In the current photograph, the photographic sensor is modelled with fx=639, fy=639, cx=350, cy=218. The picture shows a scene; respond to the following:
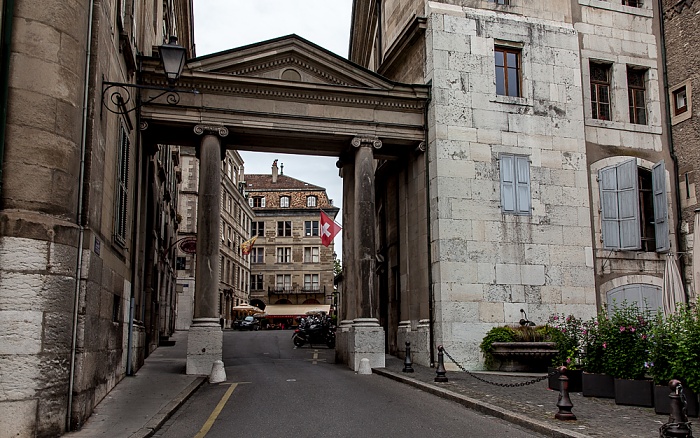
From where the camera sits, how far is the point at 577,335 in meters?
12.3

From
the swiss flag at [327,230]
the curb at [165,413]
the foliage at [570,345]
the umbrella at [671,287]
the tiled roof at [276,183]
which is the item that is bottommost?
the curb at [165,413]

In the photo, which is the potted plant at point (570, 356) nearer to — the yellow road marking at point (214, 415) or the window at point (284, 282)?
the yellow road marking at point (214, 415)

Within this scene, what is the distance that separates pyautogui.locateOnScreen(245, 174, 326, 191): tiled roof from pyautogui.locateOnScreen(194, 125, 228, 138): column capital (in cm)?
6334

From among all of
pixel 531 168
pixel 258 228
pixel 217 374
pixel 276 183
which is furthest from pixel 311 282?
pixel 217 374

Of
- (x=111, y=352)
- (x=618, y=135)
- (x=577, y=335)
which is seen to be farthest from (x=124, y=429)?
(x=618, y=135)

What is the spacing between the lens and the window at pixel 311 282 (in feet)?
249

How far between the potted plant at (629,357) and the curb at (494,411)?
7.06 ft

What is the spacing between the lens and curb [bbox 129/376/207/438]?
8.35 metres

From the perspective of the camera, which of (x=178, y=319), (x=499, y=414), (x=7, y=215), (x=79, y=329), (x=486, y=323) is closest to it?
(x=7, y=215)

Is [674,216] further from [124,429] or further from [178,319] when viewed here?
[178,319]

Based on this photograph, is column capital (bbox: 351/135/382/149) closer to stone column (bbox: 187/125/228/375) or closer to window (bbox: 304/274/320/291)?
stone column (bbox: 187/125/228/375)

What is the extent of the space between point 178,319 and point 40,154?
39120 millimetres

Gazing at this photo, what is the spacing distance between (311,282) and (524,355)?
61.1 metres

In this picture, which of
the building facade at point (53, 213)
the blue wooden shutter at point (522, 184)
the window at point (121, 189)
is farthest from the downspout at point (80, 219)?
the blue wooden shutter at point (522, 184)
